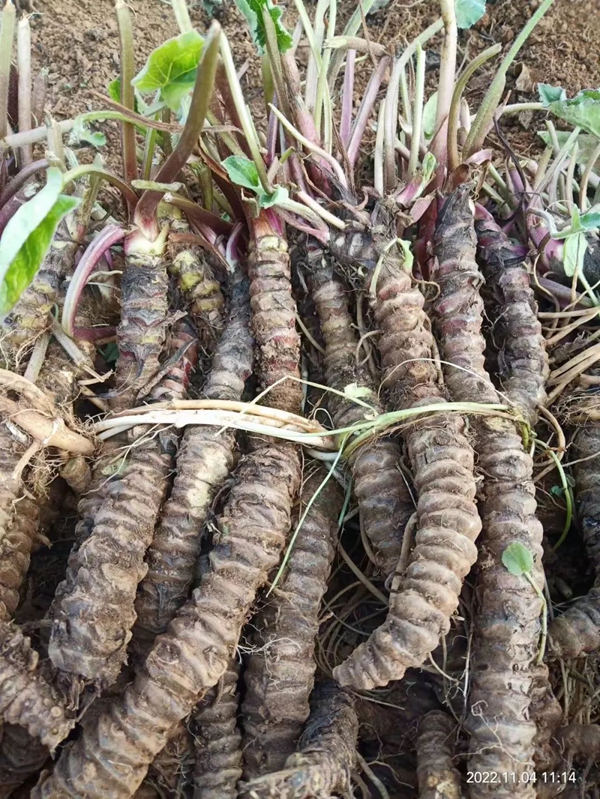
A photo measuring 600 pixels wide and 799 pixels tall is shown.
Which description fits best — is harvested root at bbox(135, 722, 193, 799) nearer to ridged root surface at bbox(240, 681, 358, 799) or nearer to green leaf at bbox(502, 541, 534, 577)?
ridged root surface at bbox(240, 681, 358, 799)

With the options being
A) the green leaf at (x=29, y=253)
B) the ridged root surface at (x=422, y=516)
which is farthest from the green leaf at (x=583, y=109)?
the green leaf at (x=29, y=253)

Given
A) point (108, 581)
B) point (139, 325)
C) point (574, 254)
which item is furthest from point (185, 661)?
point (574, 254)

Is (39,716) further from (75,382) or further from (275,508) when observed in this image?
(75,382)

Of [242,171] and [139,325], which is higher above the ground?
[242,171]

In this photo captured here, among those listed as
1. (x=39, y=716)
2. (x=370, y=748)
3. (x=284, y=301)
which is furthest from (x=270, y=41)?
(x=370, y=748)

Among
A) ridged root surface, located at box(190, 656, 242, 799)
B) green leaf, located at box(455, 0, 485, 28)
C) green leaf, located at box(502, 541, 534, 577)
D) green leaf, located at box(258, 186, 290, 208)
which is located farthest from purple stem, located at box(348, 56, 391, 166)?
ridged root surface, located at box(190, 656, 242, 799)

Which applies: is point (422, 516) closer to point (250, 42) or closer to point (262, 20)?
point (262, 20)
